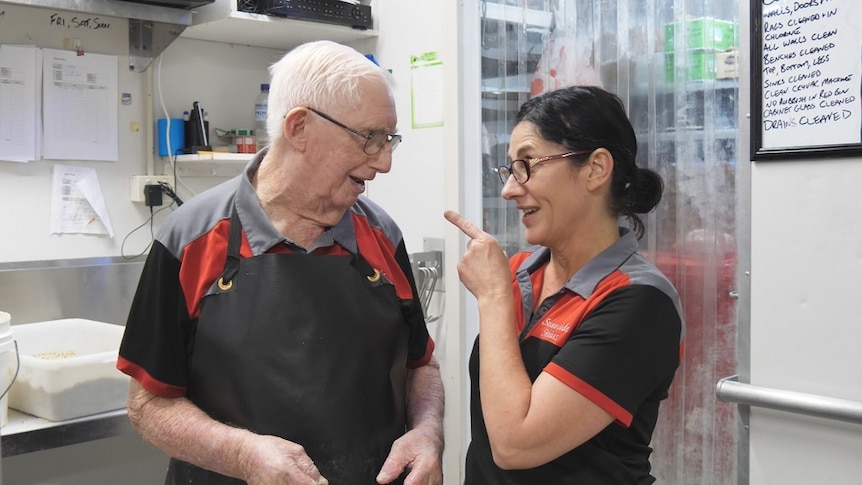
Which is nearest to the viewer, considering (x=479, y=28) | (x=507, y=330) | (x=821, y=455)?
(x=507, y=330)

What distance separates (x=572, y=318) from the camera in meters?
1.29

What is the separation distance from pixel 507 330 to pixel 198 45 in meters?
1.93

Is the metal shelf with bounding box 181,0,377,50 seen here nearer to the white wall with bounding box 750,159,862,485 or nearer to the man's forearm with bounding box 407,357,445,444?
the man's forearm with bounding box 407,357,445,444

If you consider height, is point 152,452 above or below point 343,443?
below

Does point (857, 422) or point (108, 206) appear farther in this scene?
point (108, 206)

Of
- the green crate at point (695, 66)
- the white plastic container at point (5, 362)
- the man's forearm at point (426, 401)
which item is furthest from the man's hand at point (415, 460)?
the green crate at point (695, 66)

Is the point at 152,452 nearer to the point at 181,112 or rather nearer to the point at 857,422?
the point at 181,112

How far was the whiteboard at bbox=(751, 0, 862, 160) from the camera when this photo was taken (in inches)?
55.0

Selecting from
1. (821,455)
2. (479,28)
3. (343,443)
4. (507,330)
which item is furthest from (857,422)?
(479,28)

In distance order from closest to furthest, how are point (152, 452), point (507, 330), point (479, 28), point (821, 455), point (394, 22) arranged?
point (507, 330)
point (821, 455)
point (479, 28)
point (152, 452)
point (394, 22)

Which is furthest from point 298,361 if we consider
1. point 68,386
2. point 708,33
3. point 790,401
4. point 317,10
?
point 317,10

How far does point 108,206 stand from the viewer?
2.56 meters

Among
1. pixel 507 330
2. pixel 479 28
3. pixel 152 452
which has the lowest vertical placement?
pixel 152 452

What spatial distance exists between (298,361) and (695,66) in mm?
1124
